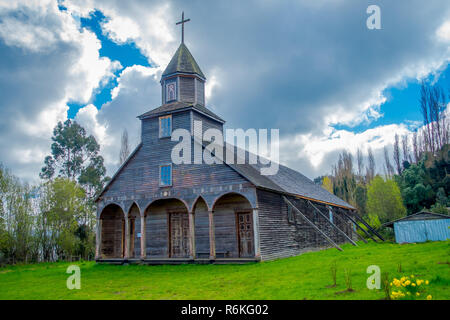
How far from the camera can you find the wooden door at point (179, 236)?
2344 cm

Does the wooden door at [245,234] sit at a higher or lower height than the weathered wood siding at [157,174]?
lower

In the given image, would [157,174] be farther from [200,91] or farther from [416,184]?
[416,184]

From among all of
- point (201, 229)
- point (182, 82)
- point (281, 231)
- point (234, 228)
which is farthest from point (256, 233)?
point (182, 82)

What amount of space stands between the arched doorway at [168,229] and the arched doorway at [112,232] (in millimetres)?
3136

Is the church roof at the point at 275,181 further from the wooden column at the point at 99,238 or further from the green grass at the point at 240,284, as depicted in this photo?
the wooden column at the point at 99,238

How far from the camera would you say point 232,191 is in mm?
20297

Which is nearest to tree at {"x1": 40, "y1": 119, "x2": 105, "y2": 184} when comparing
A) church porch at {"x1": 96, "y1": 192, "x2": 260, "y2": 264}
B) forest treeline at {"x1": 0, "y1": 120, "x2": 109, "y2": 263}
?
forest treeline at {"x1": 0, "y1": 120, "x2": 109, "y2": 263}

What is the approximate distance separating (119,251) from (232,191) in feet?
37.8

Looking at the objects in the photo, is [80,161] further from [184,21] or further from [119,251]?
[184,21]

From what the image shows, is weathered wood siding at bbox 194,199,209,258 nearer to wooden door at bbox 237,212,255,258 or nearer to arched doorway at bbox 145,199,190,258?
arched doorway at bbox 145,199,190,258

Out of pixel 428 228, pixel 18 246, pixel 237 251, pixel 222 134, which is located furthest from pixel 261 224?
pixel 18 246

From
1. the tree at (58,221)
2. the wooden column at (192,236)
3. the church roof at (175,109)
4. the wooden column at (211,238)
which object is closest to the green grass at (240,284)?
the wooden column at (211,238)

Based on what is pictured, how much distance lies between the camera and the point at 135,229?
25.3 metres
